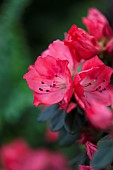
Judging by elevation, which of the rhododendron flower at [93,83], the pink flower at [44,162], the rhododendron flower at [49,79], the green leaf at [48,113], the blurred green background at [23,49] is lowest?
the pink flower at [44,162]

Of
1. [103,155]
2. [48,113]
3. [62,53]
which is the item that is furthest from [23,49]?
[103,155]

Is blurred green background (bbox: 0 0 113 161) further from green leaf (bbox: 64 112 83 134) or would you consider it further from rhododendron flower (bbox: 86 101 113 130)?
rhododendron flower (bbox: 86 101 113 130)

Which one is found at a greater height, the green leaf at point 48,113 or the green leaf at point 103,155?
the green leaf at point 48,113

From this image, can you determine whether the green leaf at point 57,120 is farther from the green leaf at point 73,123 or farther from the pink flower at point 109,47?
the pink flower at point 109,47

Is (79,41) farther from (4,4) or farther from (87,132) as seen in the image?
(4,4)

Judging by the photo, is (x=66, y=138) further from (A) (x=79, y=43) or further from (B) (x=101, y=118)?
(B) (x=101, y=118)

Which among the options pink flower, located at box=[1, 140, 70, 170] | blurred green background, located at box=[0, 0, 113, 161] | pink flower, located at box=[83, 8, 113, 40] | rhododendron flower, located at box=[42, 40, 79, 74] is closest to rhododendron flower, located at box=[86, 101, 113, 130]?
rhododendron flower, located at box=[42, 40, 79, 74]

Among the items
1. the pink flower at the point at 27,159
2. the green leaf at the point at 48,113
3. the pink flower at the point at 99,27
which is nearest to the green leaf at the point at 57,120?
the green leaf at the point at 48,113
